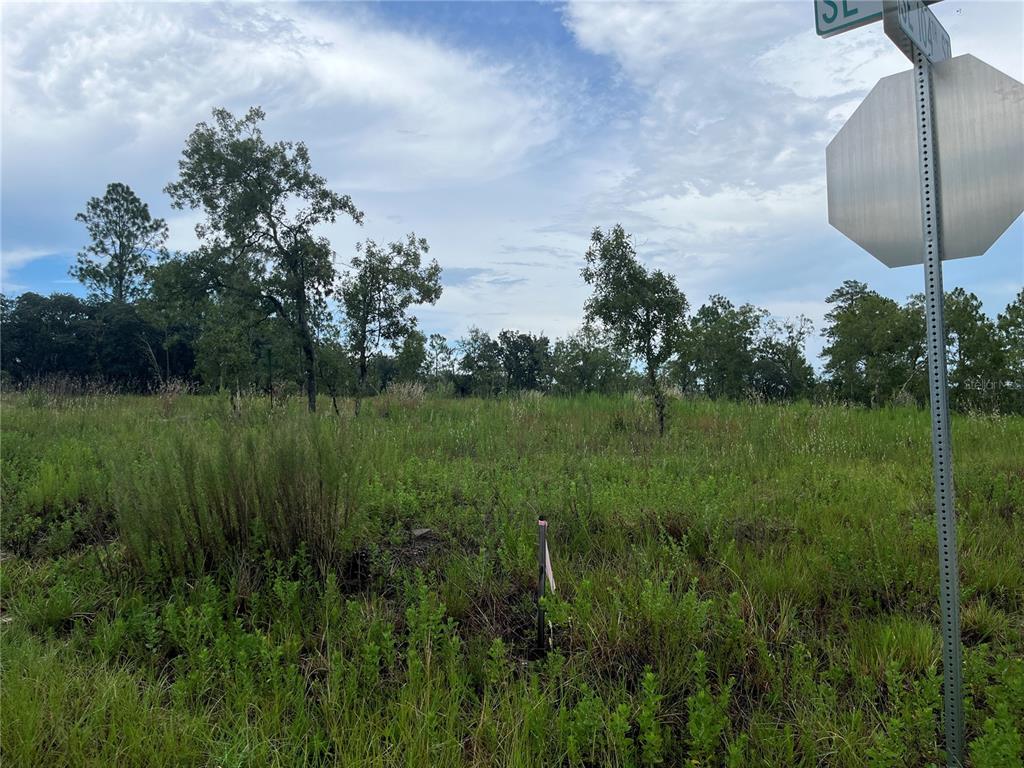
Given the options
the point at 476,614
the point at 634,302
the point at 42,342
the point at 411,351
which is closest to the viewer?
the point at 476,614

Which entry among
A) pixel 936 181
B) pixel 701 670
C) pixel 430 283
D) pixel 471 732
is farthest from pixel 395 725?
pixel 430 283

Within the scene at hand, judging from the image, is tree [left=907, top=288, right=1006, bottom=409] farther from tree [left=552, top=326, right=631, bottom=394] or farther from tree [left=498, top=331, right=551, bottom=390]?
tree [left=498, top=331, right=551, bottom=390]

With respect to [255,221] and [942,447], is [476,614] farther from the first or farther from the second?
[255,221]

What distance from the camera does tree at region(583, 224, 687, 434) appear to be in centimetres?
1180

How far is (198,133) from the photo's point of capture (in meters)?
16.2

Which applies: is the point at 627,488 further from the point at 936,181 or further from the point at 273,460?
the point at 936,181

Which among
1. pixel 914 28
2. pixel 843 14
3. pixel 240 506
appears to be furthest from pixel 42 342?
pixel 914 28

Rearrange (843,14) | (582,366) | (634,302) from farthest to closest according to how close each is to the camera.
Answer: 1. (582,366)
2. (634,302)
3. (843,14)

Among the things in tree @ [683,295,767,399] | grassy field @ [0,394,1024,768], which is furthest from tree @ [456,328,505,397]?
grassy field @ [0,394,1024,768]

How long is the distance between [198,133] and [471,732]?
57.3 ft

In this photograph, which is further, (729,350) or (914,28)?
(729,350)

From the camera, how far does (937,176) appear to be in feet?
8.70

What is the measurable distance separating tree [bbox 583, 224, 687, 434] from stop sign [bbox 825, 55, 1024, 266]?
8.89m

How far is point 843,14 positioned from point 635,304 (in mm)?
9103
